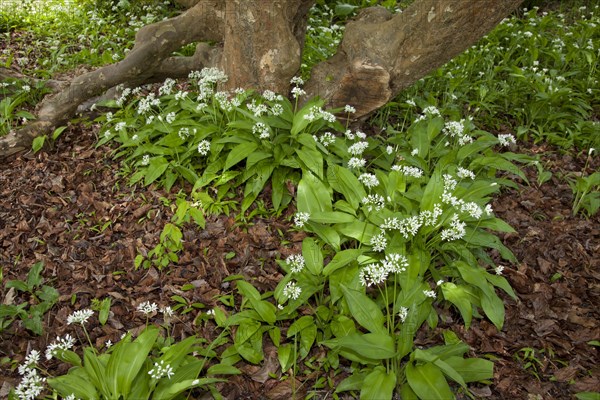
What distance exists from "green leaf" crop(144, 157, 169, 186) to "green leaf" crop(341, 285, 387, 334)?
7.06 ft

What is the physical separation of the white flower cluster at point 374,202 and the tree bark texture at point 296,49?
1.43 meters

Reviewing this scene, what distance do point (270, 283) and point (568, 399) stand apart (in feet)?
6.58

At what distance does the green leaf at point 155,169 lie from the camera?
174 inches

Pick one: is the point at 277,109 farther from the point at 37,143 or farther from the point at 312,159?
the point at 37,143

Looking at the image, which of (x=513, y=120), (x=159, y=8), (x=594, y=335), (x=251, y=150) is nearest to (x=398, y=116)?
(x=513, y=120)

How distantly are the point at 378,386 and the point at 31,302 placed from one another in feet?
8.21

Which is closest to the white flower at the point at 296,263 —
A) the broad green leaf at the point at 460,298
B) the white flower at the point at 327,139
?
the broad green leaf at the point at 460,298

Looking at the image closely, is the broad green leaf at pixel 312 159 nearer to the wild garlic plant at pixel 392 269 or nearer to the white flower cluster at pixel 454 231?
the wild garlic plant at pixel 392 269

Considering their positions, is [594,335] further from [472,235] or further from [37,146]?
[37,146]

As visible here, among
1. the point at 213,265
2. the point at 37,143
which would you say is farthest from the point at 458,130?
the point at 37,143

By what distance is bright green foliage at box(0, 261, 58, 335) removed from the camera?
10.9ft

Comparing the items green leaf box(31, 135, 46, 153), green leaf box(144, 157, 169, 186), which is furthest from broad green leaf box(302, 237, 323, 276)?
green leaf box(31, 135, 46, 153)

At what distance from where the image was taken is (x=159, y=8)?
8023mm

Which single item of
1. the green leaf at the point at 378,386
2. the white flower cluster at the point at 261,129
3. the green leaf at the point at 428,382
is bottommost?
the green leaf at the point at 378,386
